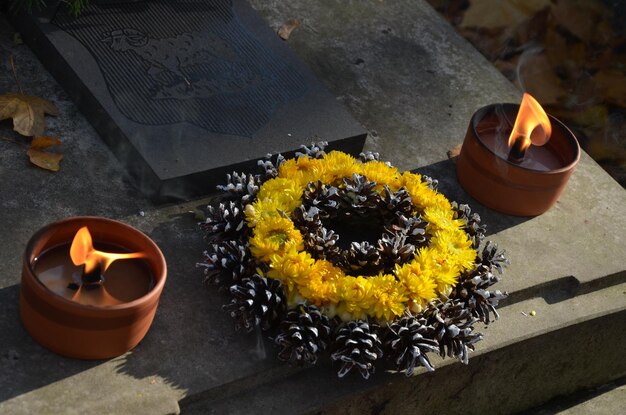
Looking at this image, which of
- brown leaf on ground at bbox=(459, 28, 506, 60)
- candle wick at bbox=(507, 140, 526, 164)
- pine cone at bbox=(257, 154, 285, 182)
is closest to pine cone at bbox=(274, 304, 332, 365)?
pine cone at bbox=(257, 154, 285, 182)

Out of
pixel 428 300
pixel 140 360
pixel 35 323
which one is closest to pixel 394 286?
pixel 428 300

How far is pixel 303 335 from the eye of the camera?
3033mm

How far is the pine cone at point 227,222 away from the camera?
10.9 ft

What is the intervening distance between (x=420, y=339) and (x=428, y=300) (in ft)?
0.45

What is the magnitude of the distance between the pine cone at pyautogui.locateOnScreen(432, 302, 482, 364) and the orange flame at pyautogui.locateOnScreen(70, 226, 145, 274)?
97 cm

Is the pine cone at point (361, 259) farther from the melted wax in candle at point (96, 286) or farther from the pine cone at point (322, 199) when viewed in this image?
the melted wax in candle at point (96, 286)

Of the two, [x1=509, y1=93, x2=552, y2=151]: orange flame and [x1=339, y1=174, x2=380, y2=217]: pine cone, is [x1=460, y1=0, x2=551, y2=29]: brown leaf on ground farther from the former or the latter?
[x1=339, y1=174, x2=380, y2=217]: pine cone

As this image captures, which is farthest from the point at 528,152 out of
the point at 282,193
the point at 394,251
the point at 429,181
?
the point at 282,193

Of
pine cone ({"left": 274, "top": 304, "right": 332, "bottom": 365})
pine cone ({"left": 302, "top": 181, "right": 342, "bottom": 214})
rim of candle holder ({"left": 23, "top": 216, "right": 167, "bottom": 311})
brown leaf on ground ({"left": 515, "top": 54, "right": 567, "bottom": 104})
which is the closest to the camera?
rim of candle holder ({"left": 23, "top": 216, "right": 167, "bottom": 311})

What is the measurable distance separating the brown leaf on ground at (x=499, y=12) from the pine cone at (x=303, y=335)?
2.93 m

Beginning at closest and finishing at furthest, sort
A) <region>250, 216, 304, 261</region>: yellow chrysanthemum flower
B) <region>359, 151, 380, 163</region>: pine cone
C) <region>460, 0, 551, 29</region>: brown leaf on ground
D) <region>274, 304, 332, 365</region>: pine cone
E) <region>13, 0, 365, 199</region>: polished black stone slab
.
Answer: <region>274, 304, 332, 365</region>: pine cone
<region>250, 216, 304, 261</region>: yellow chrysanthemum flower
<region>13, 0, 365, 199</region>: polished black stone slab
<region>359, 151, 380, 163</region>: pine cone
<region>460, 0, 551, 29</region>: brown leaf on ground

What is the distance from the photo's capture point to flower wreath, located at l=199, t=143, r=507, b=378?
306cm

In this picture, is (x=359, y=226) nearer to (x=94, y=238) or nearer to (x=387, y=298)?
(x=387, y=298)

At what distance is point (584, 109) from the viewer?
17.1 ft
